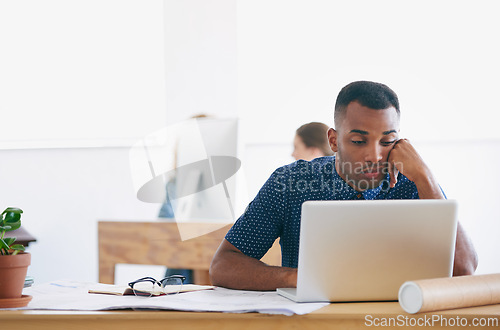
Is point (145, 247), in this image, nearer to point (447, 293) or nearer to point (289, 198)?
point (289, 198)

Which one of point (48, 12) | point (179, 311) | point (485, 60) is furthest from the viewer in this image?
point (48, 12)

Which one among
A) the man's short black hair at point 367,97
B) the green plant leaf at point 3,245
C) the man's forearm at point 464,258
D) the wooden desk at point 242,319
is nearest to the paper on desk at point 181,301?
the wooden desk at point 242,319

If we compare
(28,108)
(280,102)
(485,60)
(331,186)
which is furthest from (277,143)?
(331,186)

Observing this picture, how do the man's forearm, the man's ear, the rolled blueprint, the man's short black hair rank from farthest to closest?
1. the man's ear
2. the man's short black hair
3. the man's forearm
4. the rolled blueprint

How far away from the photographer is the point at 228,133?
2160 millimetres

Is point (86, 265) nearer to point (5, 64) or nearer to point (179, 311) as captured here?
point (5, 64)

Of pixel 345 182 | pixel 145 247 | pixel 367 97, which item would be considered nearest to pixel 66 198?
pixel 145 247

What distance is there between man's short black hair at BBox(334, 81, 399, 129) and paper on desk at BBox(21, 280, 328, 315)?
0.61 metres

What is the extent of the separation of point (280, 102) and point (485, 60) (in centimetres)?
125

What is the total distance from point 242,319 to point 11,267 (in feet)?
1.64

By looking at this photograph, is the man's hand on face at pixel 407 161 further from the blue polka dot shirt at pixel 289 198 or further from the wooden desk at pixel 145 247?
the wooden desk at pixel 145 247

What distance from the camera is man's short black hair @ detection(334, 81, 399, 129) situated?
5.12 ft

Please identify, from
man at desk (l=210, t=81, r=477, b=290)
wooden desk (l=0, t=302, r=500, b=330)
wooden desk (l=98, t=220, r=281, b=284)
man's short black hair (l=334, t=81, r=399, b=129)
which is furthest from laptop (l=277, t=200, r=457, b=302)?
wooden desk (l=98, t=220, r=281, b=284)

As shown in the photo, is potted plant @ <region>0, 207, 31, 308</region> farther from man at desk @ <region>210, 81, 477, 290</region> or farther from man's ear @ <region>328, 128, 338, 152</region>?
man's ear @ <region>328, 128, 338, 152</region>
